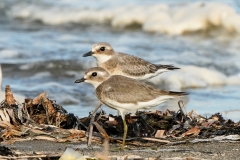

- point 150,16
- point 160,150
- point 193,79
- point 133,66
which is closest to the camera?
point 160,150

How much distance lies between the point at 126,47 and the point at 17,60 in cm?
222

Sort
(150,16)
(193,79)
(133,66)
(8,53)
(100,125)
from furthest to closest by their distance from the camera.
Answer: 1. (150,16)
2. (8,53)
3. (193,79)
4. (133,66)
5. (100,125)

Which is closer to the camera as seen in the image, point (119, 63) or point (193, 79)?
point (119, 63)

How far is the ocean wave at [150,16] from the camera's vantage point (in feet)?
49.8

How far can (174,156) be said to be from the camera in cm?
445

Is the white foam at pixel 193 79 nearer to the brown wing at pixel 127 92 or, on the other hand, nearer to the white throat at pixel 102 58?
the white throat at pixel 102 58

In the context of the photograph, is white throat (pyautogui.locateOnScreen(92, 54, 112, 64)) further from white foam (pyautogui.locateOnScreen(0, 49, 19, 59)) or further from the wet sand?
white foam (pyautogui.locateOnScreen(0, 49, 19, 59))

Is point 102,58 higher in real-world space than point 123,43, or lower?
lower

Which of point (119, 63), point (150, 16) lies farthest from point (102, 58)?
point (150, 16)

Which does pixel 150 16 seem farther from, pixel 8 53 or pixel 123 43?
pixel 8 53

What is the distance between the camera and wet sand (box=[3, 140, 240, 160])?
177 inches

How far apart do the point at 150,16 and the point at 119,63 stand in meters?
9.50

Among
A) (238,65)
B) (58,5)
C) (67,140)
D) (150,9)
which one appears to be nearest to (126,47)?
(238,65)

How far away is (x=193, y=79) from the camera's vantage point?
10445 millimetres
